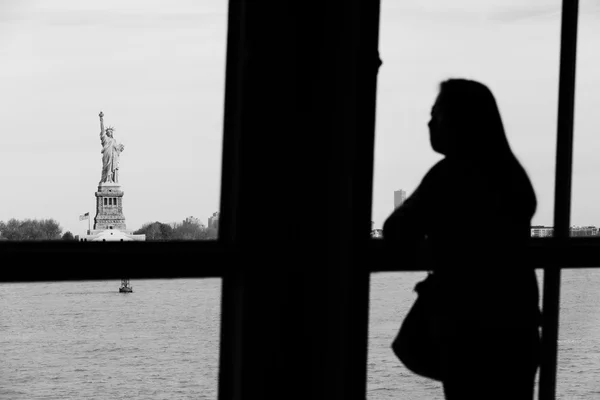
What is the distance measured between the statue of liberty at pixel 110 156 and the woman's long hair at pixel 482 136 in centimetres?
75

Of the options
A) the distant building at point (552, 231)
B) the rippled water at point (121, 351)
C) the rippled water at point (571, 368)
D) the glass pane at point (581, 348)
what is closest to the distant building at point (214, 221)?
the distant building at point (552, 231)

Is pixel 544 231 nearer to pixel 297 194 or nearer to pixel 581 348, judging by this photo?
pixel 297 194

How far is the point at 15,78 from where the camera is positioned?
1.82 metres

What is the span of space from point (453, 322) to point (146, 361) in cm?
4409

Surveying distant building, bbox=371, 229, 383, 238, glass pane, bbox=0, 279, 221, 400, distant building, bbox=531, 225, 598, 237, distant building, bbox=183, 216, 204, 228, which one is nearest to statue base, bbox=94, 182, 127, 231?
distant building, bbox=183, 216, 204, 228

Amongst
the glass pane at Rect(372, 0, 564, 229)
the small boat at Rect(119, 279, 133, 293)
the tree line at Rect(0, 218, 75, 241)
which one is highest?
the glass pane at Rect(372, 0, 564, 229)

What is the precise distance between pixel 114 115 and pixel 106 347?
42.5 metres

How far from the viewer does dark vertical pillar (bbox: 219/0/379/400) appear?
1340 millimetres

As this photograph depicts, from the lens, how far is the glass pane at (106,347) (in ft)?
131

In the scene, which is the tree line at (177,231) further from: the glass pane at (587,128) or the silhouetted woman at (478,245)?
the glass pane at (587,128)

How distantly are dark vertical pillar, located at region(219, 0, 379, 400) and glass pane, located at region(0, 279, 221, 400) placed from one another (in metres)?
36.3

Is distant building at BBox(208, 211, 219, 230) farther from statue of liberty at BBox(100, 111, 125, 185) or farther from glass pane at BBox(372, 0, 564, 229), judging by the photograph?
statue of liberty at BBox(100, 111, 125, 185)

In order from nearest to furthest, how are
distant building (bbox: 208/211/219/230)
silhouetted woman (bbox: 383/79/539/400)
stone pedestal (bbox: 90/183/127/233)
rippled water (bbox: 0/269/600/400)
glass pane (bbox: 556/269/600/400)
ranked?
silhouetted woman (bbox: 383/79/539/400), distant building (bbox: 208/211/219/230), stone pedestal (bbox: 90/183/127/233), glass pane (bbox: 556/269/600/400), rippled water (bbox: 0/269/600/400)

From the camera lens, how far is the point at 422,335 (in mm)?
1313
